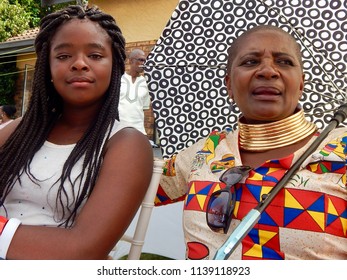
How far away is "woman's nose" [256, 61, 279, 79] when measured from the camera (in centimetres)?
209

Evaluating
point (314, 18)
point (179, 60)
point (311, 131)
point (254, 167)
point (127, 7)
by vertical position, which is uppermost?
point (127, 7)

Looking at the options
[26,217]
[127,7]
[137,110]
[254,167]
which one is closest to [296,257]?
[254,167]

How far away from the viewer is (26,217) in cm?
204

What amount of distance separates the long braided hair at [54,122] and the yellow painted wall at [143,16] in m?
6.45

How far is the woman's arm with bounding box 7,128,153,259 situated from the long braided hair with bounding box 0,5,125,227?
9cm

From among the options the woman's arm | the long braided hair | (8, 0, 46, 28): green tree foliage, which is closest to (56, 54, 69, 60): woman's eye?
the long braided hair

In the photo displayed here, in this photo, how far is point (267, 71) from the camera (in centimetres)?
209

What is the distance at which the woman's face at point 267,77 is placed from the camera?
2096mm

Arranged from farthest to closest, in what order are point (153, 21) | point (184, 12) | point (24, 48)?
point (24, 48) < point (153, 21) < point (184, 12)

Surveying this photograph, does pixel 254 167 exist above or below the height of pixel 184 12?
below

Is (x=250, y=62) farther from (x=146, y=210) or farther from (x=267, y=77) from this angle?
(x=146, y=210)

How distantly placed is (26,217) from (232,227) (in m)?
0.87
